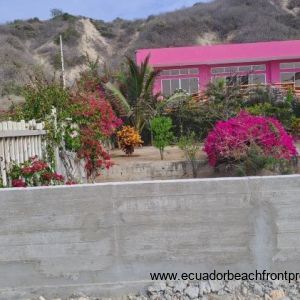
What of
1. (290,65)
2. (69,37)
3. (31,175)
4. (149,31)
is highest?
(149,31)

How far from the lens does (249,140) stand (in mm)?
9820

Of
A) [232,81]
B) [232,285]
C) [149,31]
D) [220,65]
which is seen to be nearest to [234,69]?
[220,65]

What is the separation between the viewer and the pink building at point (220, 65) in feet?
99.8

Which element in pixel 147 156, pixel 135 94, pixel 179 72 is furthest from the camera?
pixel 179 72

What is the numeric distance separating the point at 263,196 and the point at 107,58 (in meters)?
50.7

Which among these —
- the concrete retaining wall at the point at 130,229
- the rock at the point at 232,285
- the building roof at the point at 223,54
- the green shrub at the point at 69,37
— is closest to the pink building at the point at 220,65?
the building roof at the point at 223,54

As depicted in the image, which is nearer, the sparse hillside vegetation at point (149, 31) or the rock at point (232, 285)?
the rock at point (232, 285)

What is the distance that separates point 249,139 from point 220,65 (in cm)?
2190

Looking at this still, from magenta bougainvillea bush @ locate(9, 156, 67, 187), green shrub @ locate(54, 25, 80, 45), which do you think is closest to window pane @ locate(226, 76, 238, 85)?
magenta bougainvillea bush @ locate(9, 156, 67, 187)

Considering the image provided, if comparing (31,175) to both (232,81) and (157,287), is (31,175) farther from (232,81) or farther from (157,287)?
(232,81)

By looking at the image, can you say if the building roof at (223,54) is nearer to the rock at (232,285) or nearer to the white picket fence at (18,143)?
the white picket fence at (18,143)

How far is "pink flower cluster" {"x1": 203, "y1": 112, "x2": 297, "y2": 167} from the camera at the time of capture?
9.73 m

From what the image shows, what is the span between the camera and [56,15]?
2544 inches

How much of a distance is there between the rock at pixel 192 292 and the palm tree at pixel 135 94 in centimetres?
1587
